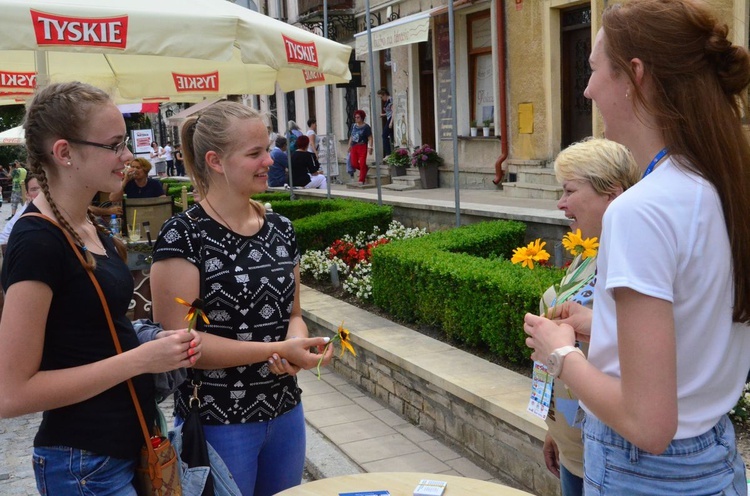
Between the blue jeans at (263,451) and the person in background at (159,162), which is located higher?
the person in background at (159,162)

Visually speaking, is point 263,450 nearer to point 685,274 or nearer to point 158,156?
point 685,274

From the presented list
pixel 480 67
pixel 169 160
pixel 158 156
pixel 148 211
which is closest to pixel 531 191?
pixel 480 67

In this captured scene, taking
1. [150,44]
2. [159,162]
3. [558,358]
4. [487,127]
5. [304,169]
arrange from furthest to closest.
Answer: [159,162] < [487,127] < [304,169] < [150,44] < [558,358]

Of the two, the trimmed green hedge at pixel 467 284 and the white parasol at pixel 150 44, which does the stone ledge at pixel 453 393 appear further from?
the white parasol at pixel 150 44

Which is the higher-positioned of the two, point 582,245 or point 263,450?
point 582,245

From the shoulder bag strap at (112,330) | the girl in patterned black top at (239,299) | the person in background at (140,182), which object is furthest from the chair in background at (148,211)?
the shoulder bag strap at (112,330)

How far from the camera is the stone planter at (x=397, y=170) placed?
59.1 ft

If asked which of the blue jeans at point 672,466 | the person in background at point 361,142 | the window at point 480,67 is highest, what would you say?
the window at point 480,67

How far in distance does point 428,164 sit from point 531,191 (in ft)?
13.9

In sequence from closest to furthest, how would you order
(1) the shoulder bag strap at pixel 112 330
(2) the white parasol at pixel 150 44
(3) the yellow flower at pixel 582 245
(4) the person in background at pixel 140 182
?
(1) the shoulder bag strap at pixel 112 330, (3) the yellow flower at pixel 582 245, (2) the white parasol at pixel 150 44, (4) the person in background at pixel 140 182

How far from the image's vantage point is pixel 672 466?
158 cm

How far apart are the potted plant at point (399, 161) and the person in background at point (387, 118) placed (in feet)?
6.16

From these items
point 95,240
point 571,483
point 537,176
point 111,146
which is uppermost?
point 111,146

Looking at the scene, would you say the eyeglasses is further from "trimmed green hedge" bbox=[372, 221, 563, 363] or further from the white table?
"trimmed green hedge" bbox=[372, 221, 563, 363]
